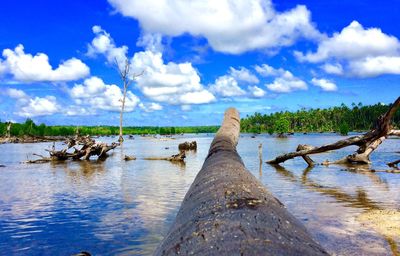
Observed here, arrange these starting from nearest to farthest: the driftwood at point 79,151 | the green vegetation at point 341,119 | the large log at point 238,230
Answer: the large log at point 238,230 → the driftwood at point 79,151 → the green vegetation at point 341,119

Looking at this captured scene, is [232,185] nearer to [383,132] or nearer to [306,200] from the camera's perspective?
[306,200]

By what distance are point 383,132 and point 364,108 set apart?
167430mm

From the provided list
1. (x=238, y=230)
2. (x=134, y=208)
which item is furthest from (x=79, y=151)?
(x=238, y=230)

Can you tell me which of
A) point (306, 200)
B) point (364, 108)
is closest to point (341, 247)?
point (306, 200)

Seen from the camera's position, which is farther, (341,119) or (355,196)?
(341,119)

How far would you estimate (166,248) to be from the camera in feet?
7.02

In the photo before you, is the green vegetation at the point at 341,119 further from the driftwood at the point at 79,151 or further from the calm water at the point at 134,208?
the calm water at the point at 134,208

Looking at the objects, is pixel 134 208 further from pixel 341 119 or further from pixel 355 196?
pixel 341 119

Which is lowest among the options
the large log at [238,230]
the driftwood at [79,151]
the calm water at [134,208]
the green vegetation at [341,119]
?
the calm water at [134,208]

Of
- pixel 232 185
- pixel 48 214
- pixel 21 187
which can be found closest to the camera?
pixel 232 185

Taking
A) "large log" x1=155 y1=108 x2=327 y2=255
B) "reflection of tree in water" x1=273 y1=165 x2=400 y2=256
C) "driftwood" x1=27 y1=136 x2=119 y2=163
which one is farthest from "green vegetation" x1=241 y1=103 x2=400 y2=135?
"large log" x1=155 y1=108 x2=327 y2=255

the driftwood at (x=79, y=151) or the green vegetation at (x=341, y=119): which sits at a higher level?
the green vegetation at (x=341, y=119)

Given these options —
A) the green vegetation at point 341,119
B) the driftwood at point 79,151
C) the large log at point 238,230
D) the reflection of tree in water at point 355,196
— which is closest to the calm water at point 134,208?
the reflection of tree in water at point 355,196

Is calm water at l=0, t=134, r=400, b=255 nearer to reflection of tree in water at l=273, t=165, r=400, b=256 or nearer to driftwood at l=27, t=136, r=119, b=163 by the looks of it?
reflection of tree in water at l=273, t=165, r=400, b=256
